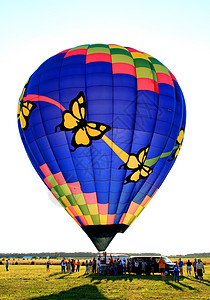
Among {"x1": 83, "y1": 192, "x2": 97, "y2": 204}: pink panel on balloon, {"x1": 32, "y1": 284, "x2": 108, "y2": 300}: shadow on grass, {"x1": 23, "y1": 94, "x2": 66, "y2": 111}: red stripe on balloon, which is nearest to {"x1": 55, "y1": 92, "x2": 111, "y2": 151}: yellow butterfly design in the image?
{"x1": 23, "y1": 94, "x2": 66, "y2": 111}: red stripe on balloon

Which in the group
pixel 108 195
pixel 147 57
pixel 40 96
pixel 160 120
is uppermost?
pixel 147 57

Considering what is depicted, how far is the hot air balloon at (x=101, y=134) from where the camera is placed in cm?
1798

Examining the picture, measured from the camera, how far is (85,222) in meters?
18.6

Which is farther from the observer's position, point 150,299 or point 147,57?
point 147,57

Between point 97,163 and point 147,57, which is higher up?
point 147,57

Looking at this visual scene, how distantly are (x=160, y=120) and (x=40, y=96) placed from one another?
742 cm

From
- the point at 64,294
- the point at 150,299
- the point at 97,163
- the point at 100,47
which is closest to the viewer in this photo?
the point at 150,299

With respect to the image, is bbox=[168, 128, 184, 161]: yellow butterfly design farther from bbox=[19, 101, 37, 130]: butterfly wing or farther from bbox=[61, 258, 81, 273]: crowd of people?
bbox=[61, 258, 81, 273]: crowd of people

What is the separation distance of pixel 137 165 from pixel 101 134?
2.82m

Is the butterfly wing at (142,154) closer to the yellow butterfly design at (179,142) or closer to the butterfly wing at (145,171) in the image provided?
the butterfly wing at (145,171)

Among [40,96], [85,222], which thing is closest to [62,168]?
[85,222]

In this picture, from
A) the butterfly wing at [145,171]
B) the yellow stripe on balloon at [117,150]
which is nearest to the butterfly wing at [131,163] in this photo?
the yellow stripe on balloon at [117,150]

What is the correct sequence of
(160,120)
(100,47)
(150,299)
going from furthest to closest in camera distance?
(100,47), (160,120), (150,299)

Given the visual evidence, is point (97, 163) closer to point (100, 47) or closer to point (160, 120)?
point (160, 120)
